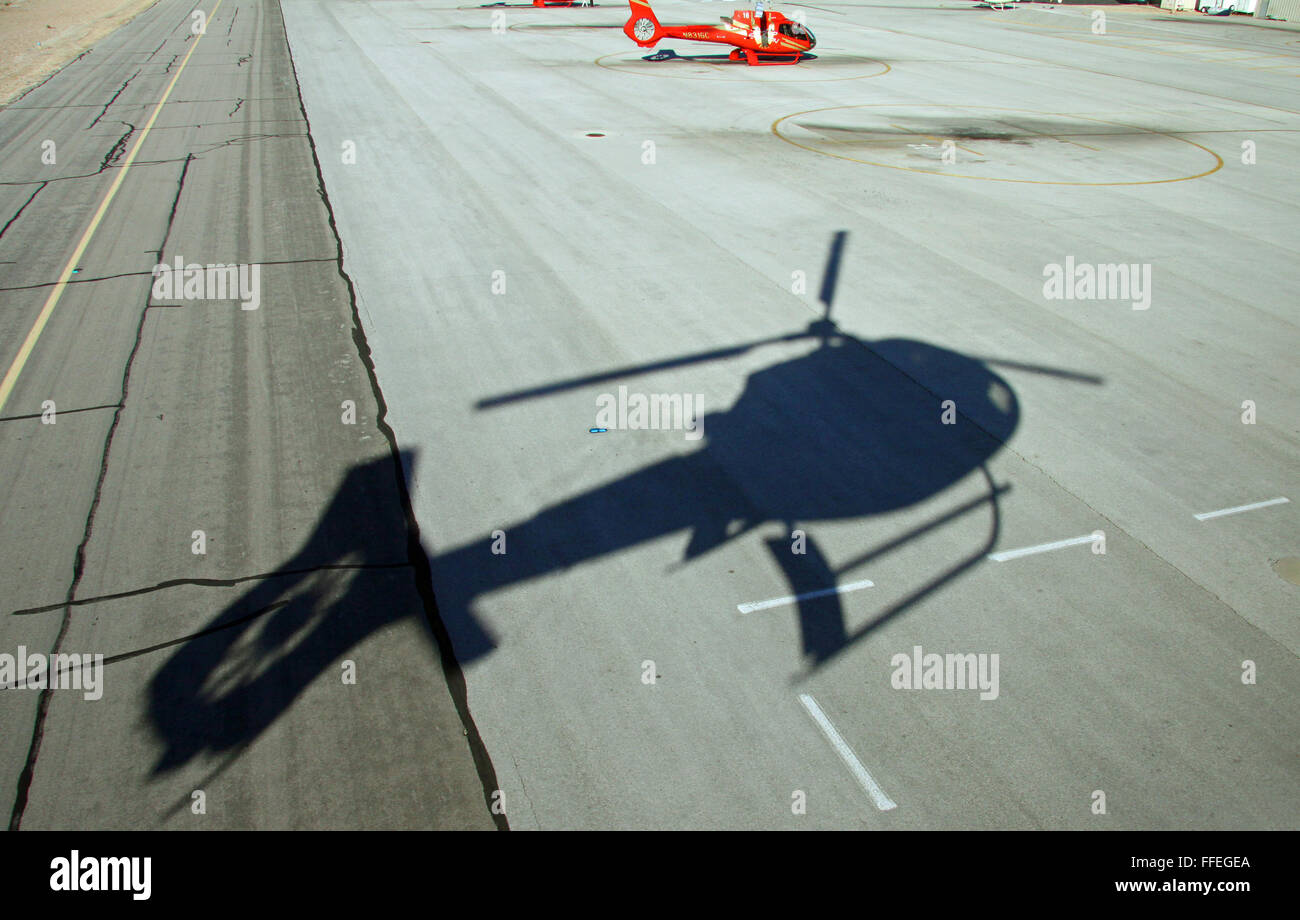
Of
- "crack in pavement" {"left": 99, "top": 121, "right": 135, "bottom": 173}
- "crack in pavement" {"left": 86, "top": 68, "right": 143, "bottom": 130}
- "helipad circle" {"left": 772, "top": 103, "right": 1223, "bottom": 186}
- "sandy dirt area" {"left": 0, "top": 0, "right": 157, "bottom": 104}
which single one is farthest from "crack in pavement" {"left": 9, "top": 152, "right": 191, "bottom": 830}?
"sandy dirt area" {"left": 0, "top": 0, "right": 157, "bottom": 104}

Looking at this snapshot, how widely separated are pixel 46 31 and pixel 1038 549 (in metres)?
57.5

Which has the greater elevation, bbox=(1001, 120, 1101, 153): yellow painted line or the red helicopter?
the red helicopter

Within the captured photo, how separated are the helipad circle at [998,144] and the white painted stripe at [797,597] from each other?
1550cm

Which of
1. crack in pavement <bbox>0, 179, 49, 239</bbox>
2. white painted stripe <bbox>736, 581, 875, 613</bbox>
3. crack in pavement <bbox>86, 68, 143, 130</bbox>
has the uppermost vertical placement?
crack in pavement <bbox>86, 68, 143, 130</bbox>

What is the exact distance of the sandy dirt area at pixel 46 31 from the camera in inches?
1380

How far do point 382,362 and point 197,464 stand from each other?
Result: 9.91 feet

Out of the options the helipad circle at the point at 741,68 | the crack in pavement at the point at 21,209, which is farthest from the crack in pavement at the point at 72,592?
the helipad circle at the point at 741,68

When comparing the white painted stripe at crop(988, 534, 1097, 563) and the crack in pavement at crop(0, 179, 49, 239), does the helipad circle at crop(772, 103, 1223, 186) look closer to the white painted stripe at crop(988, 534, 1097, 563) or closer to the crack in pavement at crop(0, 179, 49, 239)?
the white painted stripe at crop(988, 534, 1097, 563)

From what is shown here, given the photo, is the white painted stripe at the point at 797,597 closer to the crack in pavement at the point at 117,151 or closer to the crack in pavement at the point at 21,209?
the crack in pavement at the point at 21,209

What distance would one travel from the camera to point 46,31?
46219mm

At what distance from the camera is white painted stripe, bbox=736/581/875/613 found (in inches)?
298

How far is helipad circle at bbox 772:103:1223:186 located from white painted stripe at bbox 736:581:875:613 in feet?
50.9
